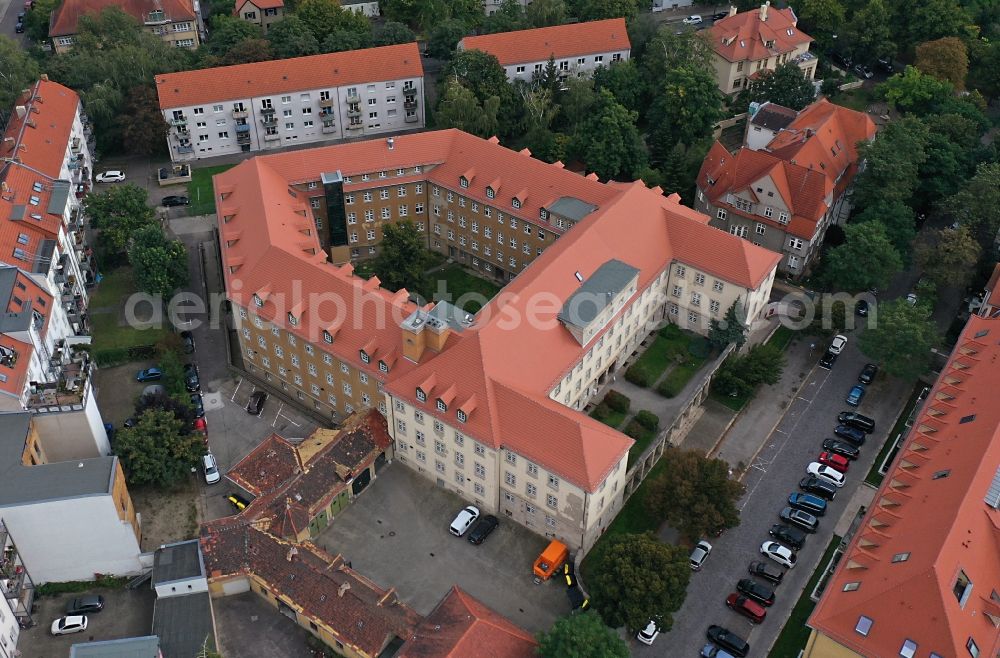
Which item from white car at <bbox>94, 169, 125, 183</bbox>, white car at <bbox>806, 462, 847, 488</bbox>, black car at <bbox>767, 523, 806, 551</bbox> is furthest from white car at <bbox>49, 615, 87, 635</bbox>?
white car at <bbox>94, 169, 125, 183</bbox>

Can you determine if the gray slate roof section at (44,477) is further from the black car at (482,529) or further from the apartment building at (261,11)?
the apartment building at (261,11)

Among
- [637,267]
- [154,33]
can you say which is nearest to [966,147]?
[637,267]

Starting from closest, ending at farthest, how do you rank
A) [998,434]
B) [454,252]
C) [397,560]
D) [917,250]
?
[998,434] < [397,560] < [917,250] < [454,252]

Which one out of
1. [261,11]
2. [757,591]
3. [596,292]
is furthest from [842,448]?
[261,11]

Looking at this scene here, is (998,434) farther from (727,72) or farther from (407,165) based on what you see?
(727,72)

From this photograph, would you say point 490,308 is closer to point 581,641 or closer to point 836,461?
point 581,641
